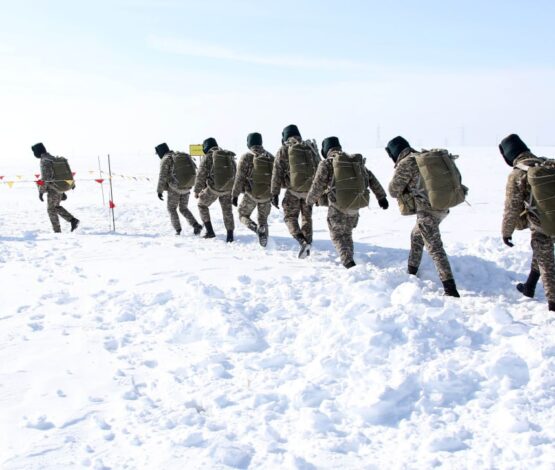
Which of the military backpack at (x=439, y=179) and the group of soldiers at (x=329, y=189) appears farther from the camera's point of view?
the military backpack at (x=439, y=179)

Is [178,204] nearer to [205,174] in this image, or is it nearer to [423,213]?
[205,174]

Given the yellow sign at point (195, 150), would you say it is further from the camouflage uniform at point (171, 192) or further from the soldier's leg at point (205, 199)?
the soldier's leg at point (205, 199)

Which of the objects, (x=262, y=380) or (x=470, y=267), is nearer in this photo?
(x=262, y=380)

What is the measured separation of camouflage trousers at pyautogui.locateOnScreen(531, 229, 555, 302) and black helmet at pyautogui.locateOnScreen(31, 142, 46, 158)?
1079cm

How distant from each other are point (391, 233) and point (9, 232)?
31.1 ft

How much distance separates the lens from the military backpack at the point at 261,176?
9.41 m

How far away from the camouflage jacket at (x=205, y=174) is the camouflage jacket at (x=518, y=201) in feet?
19.4

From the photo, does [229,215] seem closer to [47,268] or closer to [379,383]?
[47,268]

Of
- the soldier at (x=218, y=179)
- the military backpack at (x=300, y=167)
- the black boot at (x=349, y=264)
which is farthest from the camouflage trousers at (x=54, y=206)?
the black boot at (x=349, y=264)

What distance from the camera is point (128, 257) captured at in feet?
26.5

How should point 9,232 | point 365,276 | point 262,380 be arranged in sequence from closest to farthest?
point 262,380
point 365,276
point 9,232

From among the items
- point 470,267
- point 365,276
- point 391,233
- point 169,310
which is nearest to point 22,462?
point 169,310

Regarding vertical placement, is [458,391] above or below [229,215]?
below

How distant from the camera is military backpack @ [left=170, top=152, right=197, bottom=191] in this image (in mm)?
11133
